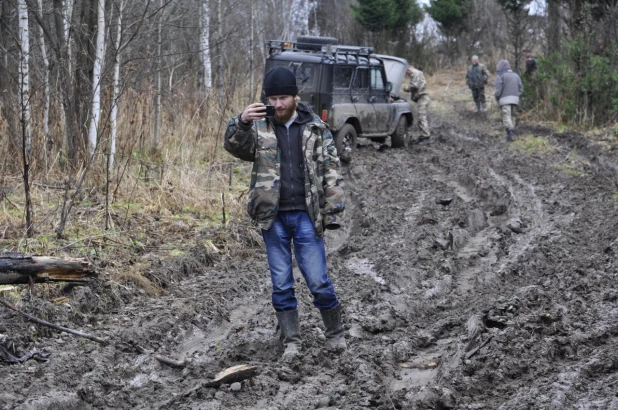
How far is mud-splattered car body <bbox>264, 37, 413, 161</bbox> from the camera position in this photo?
1418cm

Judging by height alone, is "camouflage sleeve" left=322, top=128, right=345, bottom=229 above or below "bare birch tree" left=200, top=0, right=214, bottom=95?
below

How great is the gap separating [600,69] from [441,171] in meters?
6.34

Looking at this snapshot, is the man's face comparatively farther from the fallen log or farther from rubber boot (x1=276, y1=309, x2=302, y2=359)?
the fallen log

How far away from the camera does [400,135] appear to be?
16859mm

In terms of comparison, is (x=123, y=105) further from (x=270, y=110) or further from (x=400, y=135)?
(x=400, y=135)

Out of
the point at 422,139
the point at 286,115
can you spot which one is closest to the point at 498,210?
the point at 286,115

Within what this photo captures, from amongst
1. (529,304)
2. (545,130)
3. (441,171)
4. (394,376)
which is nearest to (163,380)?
(394,376)

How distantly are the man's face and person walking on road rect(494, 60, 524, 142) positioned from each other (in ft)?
42.2

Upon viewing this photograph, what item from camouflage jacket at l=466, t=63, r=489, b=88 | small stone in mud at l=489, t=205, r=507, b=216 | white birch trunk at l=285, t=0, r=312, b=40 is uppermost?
white birch trunk at l=285, t=0, r=312, b=40

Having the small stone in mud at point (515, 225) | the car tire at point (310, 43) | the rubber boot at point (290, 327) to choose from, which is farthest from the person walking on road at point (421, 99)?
the rubber boot at point (290, 327)

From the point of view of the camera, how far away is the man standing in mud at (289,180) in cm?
475

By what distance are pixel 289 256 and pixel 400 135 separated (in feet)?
40.0

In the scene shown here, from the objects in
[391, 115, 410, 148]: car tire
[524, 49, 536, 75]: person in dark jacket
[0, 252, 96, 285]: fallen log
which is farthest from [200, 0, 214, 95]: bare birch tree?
[0, 252, 96, 285]: fallen log

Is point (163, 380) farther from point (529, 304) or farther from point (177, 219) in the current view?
point (177, 219)
